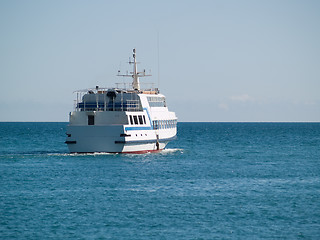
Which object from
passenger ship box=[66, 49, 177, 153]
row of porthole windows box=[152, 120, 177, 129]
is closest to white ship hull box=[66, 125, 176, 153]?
passenger ship box=[66, 49, 177, 153]

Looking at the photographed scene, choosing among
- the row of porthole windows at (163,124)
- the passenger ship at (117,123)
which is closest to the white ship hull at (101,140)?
the passenger ship at (117,123)

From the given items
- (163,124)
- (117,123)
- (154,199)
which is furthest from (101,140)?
(154,199)

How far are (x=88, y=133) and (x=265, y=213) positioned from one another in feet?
88.4

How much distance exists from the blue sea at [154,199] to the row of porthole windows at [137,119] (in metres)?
3.52

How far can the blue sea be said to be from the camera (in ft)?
89.9

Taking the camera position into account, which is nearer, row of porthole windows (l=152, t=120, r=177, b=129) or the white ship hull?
the white ship hull

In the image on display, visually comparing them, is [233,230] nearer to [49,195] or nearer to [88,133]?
[49,195]

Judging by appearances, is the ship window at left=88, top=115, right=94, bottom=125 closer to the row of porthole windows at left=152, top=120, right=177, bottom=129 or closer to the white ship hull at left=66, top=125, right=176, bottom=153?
the white ship hull at left=66, top=125, right=176, bottom=153

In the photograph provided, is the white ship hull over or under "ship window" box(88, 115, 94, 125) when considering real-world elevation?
under

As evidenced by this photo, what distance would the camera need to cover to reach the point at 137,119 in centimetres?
5762

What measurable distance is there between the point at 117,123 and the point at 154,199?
2223cm

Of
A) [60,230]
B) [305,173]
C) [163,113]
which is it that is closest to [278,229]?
[60,230]

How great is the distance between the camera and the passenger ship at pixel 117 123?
5475 cm

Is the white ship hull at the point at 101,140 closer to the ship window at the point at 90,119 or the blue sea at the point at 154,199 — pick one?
the blue sea at the point at 154,199
